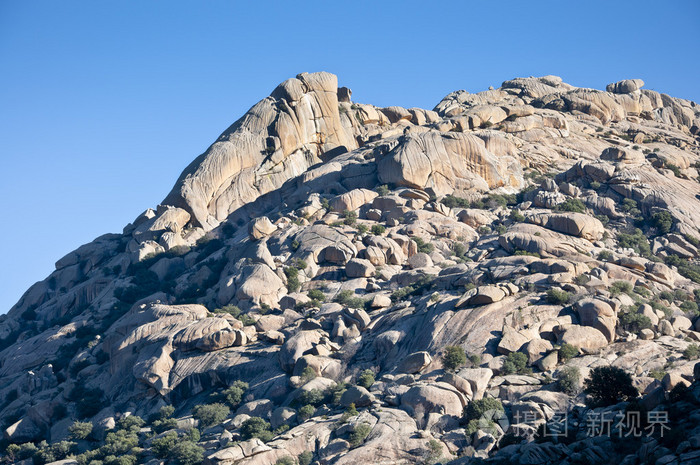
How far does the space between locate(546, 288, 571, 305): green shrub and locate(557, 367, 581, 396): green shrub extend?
8.15 metres

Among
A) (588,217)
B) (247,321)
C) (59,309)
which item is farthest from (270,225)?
(588,217)

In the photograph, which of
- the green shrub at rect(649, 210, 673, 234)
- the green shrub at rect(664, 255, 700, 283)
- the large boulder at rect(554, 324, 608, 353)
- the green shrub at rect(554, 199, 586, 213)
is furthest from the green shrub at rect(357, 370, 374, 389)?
the green shrub at rect(649, 210, 673, 234)

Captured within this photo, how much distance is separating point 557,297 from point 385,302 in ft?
45.6

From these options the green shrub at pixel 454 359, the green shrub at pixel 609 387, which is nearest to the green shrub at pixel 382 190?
the green shrub at pixel 454 359

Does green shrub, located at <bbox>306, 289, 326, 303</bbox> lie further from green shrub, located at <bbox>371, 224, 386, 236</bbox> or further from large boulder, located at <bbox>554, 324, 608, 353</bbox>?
large boulder, located at <bbox>554, 324, 608, 353</bbox>

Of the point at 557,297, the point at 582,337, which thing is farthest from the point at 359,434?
the point at 557,297

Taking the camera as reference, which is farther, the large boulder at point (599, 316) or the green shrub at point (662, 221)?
the green shrub at point (662, 221)

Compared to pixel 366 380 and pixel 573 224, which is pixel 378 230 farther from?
pixel 366 380

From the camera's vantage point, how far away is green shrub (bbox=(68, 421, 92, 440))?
1937 inches

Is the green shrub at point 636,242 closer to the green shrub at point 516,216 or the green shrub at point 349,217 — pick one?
the green shrub at point 516,216

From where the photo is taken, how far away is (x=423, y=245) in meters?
65.5

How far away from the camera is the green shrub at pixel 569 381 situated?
39.6m

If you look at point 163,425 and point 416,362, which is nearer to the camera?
point 416,362

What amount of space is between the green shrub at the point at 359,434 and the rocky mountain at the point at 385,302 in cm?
13
